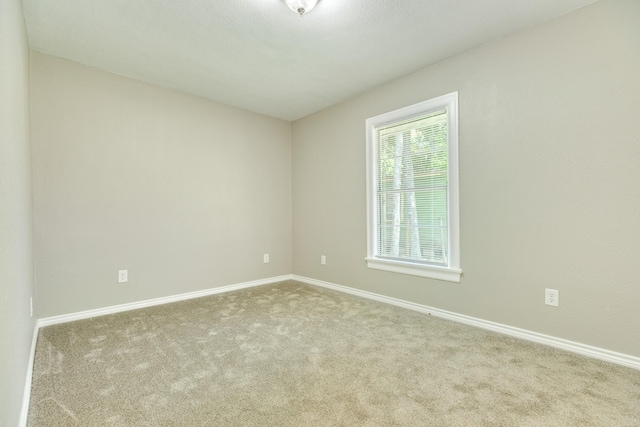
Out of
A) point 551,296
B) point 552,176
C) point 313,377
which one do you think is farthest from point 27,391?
point 552,176

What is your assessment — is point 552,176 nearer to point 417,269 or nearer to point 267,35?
point 417,269

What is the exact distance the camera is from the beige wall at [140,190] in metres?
2.60

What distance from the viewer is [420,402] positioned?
1511mm

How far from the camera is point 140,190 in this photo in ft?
10.1

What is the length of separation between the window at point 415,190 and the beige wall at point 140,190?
1.59 meters

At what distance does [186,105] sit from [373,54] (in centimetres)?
216

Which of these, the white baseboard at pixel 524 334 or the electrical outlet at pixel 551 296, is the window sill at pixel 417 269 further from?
the electrical outlet at pixel 551 296

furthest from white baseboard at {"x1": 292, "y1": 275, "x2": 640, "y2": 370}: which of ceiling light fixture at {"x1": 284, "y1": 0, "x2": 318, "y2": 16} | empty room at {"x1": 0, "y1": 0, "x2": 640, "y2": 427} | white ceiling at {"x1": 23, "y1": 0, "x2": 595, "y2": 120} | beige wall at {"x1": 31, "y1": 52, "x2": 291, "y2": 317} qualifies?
ceiling light fixture at {"x1": 284, "y1": 0, "x2": 318, "y2": 16}

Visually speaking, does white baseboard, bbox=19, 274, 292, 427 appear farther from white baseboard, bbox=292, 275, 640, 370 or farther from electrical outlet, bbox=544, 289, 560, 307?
electrical outlet, bbox=544, 289, 560, 307

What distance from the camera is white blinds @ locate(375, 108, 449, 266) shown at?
2.81 m

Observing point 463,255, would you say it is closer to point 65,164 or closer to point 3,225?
point 3,225

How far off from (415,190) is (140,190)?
2.82 meters

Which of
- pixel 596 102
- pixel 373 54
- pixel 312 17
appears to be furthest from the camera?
pixel 373 54

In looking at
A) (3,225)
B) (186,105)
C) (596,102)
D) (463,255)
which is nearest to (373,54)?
(596,102)
